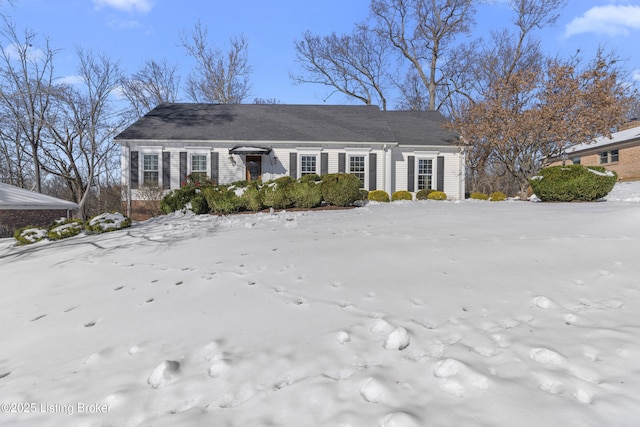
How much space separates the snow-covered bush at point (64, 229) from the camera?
23.5ft

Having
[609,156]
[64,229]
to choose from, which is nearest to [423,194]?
[64,229]

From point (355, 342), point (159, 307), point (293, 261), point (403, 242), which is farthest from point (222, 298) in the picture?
point (403, 242)

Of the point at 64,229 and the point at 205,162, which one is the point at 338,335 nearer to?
the point at 64,229

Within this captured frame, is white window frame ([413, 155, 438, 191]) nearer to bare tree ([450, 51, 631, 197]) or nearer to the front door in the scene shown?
bare tree ([450, 51, 631, 197])

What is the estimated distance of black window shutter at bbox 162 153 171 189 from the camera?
14.4 meters

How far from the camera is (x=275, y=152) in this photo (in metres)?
15.2

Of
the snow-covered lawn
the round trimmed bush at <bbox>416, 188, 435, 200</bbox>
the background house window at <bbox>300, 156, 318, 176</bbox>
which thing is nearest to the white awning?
the background house window at <bbox>300, 156, 318, 176</bbox>

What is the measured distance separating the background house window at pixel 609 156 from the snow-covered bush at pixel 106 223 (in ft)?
103

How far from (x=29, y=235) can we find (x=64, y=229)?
64 centimetres

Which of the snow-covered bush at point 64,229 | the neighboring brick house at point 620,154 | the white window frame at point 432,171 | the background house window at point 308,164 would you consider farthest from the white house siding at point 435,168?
the snow-covered bush at point 64,229

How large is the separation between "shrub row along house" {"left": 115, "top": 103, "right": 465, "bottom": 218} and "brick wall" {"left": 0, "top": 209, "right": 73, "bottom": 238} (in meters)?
3.03

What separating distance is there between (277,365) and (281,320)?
622 millimetres

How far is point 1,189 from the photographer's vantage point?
10992 mm

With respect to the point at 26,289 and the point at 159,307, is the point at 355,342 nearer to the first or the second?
the point at 159,307
